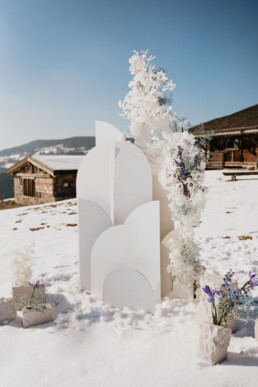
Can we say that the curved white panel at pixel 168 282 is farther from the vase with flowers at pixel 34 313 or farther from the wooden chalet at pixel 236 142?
the wooden chalet at pixel 236 142

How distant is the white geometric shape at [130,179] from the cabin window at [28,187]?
18565mm

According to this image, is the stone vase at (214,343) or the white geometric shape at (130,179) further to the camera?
the white geometric shape at (130,179)

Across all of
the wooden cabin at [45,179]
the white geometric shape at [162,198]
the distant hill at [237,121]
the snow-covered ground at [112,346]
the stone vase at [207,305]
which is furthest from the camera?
the distant hill at [237,121]

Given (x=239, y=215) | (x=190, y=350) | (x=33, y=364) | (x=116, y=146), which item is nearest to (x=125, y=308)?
(x=190, y=350)

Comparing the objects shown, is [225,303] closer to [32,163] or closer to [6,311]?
[6,311]

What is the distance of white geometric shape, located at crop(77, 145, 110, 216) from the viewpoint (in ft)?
15.3

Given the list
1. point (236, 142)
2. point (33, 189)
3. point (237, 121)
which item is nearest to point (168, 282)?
point (33, 189)

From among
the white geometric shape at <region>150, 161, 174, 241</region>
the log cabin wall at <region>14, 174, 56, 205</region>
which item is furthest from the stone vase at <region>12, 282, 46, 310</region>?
the log cabin wall at <region>14, 174, 56, 205</region>

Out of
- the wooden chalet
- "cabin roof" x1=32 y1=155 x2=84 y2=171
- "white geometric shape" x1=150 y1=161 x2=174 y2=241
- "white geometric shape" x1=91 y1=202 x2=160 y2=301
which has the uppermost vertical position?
the wooden chalet

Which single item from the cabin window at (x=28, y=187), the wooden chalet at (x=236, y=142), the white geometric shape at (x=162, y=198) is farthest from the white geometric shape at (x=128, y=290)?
the cabin window at (x=28, y=187)

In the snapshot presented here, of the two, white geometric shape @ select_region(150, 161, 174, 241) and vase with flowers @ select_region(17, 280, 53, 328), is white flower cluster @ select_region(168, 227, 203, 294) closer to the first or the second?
white geometric shape @ select_region(150, 161, 174, 241)

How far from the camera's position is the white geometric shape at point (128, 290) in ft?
13.7

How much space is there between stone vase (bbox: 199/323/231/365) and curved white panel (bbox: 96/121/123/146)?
2868 millimetres

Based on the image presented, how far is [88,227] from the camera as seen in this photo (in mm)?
4727
